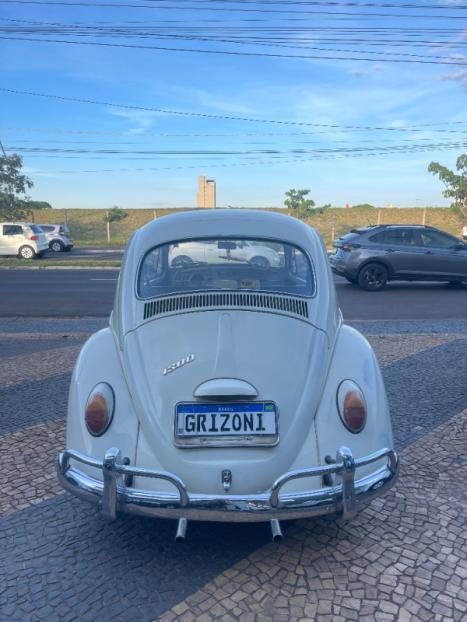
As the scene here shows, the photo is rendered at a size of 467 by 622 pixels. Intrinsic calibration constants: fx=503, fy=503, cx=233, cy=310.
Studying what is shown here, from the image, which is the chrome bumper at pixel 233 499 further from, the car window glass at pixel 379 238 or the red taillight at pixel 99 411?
the car window glass at pixel 379 238

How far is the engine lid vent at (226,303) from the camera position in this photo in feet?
10.1

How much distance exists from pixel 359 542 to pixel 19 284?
13788mm

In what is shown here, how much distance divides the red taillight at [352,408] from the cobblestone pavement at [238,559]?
708mm

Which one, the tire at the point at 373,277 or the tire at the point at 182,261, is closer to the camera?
the tire at the point at 182,261

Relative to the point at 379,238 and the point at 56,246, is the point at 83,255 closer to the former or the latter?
the point at 56,246

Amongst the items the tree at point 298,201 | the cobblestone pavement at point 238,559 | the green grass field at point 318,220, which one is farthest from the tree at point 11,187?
the cobblestone pavement at point 238,559

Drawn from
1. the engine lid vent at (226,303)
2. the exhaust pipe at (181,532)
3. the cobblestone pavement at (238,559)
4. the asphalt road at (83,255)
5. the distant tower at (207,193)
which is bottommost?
the cobblestone pavement at (238,559)

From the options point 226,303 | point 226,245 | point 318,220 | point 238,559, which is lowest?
point 238,559

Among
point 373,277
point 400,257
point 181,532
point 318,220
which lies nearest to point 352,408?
point 181,532

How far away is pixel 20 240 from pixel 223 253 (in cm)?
2257

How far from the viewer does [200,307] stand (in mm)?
3061

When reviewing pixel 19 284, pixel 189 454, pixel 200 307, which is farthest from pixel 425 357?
pixel 19 284

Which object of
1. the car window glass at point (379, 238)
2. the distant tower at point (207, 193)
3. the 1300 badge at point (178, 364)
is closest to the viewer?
the 1300 badge at point (178, 364)

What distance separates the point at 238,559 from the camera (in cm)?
268
